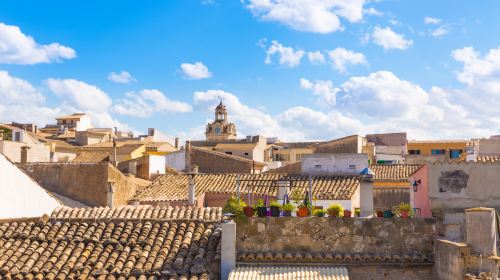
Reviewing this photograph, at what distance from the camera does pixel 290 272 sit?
15.3 m

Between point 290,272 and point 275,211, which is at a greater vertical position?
point 275,211

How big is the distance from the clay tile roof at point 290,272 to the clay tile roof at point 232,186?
15400mm

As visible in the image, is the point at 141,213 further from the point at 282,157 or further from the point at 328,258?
the point at 282,157

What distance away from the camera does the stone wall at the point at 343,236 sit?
1599 cm

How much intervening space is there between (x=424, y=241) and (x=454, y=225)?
808 mm

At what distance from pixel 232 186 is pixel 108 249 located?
19.2 meters

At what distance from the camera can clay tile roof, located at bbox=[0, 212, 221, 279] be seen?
15266 millimetres

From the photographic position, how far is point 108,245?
54.5ft

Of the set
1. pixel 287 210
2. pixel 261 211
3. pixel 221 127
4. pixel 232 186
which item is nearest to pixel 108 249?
pixel 261 211

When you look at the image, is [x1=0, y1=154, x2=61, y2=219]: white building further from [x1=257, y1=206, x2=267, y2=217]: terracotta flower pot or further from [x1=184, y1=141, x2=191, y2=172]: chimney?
[x1=184, y1=141, x2=191, y2=172]: chimney

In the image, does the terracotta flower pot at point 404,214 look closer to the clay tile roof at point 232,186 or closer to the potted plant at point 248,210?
the potted plant at point 248,210

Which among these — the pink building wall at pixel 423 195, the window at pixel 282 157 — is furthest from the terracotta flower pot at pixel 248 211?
the window at pixel 282 157

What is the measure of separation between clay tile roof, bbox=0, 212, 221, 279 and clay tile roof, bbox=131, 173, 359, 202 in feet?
45.8

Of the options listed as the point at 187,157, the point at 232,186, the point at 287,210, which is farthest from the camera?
the point at 187,157
